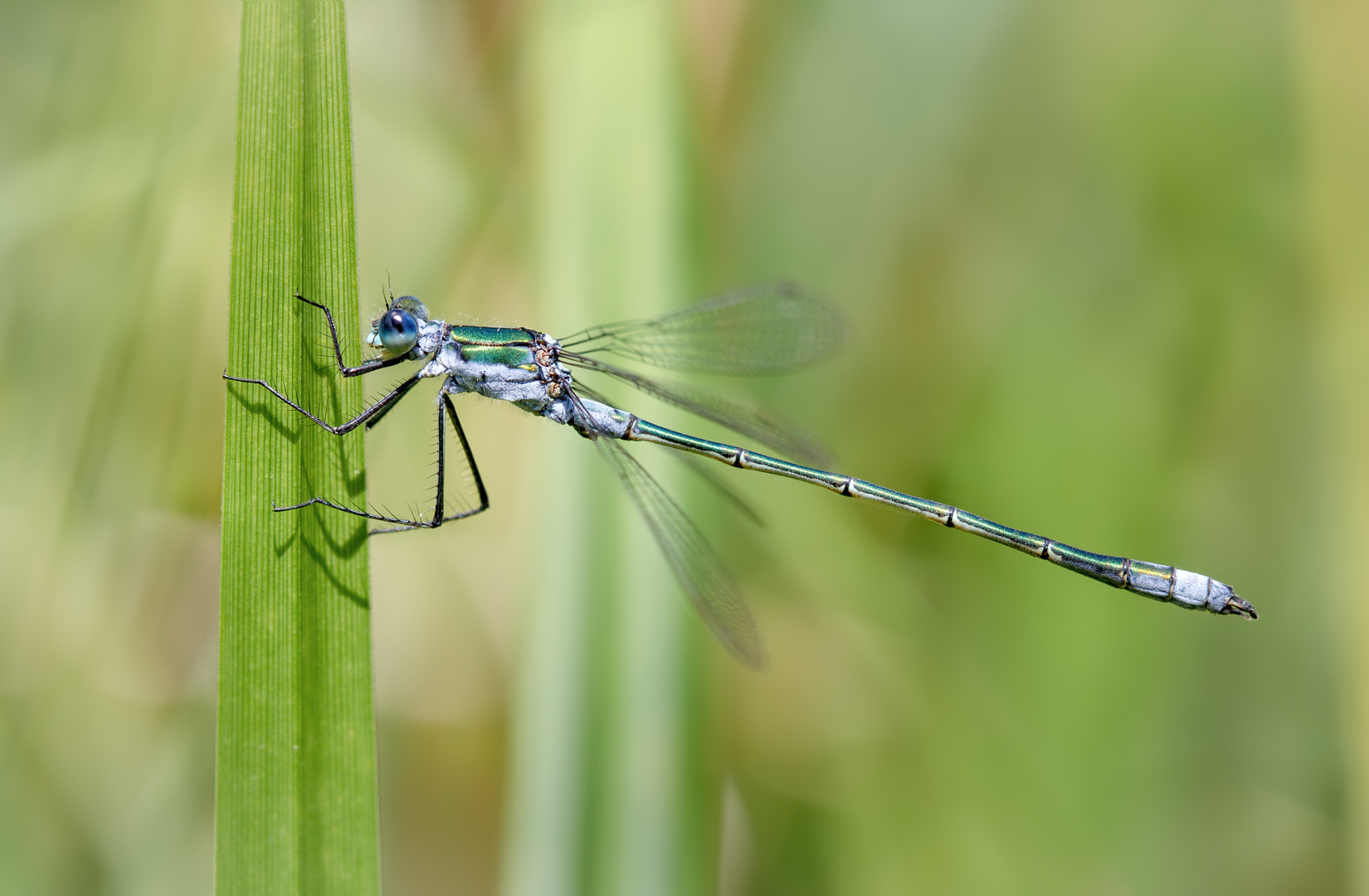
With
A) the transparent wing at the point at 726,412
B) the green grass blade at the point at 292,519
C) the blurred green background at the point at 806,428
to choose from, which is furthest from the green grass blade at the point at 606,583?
the green grass blade at the point at 292,519

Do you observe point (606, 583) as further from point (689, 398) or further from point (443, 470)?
point (689, 398)

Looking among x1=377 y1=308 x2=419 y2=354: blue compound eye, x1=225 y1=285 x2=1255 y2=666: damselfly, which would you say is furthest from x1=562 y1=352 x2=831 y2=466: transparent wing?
x1=377 y1=308 x2=419 y2=354: blue compound eye

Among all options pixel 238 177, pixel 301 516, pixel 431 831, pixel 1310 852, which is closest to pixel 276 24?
pixel 238 177

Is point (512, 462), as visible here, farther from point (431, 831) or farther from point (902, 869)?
point (902, 869)

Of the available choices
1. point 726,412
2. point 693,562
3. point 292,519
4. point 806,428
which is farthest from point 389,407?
point 806,428

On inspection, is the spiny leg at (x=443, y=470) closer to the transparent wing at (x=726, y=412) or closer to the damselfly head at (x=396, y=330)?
the damselfly head at (x=396, y=330)

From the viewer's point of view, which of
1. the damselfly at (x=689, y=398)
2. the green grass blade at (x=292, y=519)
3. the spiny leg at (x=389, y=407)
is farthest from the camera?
the damselfly at (x=689, y=398)
